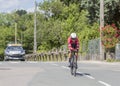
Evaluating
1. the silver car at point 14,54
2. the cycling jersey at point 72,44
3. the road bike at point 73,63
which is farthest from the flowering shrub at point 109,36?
the cycling jersey at point 72,44

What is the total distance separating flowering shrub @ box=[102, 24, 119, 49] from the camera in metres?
39.4

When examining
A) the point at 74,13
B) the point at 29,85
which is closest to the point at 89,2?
the point at 74,13

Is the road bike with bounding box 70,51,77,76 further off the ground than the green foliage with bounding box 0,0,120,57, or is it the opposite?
the green foliage with bounding box 0,0,120,57

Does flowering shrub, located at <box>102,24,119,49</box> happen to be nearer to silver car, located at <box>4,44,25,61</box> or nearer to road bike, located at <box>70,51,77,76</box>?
silver car, located at <box>4,44,25,61</box>

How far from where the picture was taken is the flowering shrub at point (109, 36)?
39438 mm

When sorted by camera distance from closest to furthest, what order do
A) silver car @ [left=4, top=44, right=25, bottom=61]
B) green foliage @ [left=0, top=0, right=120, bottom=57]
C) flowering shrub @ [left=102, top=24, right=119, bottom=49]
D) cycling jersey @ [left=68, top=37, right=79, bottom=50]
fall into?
cycling jersey @ [left=68, top=37, right=79, bottom=50] → flowering shrub @ [left=102, top=24, right=119, bottom=49] → silver car @ [left=4, top=44, right=25, bottom=61] → green foliage @ [left=0, top=0, right=120, bottom=57]

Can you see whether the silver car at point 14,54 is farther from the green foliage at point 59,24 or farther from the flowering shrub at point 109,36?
the flowering shrub at point 109,36

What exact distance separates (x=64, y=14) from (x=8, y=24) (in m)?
55.6

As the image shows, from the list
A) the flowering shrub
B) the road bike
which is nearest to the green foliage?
the flowering shrub

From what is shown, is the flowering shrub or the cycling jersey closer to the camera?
the cycling jersey

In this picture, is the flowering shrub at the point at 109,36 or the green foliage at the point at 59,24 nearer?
the flowering shrub at the point at 109,36

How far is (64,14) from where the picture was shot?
253 ft

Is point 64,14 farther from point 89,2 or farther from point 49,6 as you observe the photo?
point 89,2

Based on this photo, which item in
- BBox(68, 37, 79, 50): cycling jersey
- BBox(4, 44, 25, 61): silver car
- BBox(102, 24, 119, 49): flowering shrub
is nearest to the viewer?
BBox(68, 37, 79, 50): cycling jersey
